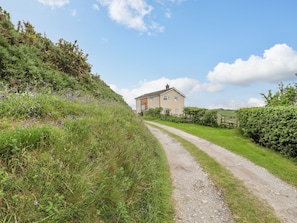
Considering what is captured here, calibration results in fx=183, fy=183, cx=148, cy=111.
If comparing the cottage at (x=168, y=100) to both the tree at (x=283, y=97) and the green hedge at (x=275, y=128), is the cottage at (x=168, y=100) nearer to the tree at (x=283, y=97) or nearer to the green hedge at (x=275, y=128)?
the tree at (x=283, y=97)

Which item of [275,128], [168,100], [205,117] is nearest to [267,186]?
[275,128]

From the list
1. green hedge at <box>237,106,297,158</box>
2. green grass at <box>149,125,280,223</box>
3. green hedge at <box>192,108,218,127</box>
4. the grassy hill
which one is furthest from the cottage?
the grassy hill

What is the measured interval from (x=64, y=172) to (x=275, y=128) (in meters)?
12.3

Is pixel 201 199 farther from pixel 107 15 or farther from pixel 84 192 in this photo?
pixel 107 15

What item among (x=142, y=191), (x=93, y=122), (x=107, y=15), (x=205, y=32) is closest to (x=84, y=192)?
(x=142, y=191)

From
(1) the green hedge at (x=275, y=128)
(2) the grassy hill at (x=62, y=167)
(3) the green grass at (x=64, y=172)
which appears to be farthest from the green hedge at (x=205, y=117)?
(3) the green grass at (x=64, y=172)

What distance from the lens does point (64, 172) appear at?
242cm

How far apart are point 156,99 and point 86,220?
43.4m

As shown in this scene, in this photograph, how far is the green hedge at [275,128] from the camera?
967cm

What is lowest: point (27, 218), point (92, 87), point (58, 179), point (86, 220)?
point (86, 220)

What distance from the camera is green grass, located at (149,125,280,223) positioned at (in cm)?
411

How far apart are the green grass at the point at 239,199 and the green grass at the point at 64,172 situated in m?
1.64

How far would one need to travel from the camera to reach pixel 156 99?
45344 millimetres

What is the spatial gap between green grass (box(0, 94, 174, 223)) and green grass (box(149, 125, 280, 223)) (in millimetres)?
1645
